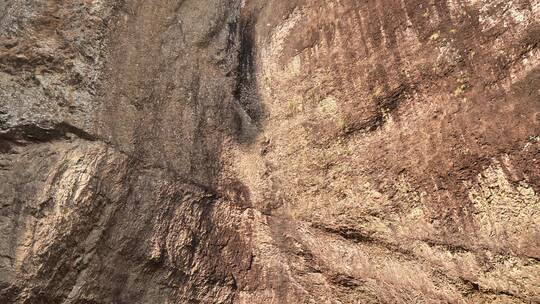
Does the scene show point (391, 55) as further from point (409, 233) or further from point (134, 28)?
point (134, 28)

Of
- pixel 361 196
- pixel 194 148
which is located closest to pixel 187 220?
pixel 194 148

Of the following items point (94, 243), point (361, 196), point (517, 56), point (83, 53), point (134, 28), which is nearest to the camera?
point (517, 56)

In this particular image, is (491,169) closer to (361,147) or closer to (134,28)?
(361,147)

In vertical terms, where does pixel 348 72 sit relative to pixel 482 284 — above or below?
above

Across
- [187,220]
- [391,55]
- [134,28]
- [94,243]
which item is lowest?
[94,243]

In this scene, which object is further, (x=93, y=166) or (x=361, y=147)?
(x=93, y=166)

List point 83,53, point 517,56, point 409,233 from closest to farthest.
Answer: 1. point 517,56
2. point 409,233
3. point 83,53
